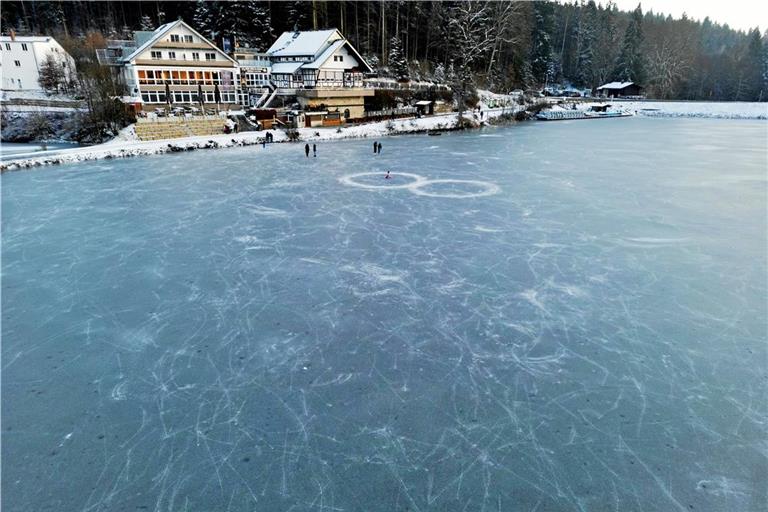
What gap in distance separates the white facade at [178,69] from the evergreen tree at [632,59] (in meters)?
52.4

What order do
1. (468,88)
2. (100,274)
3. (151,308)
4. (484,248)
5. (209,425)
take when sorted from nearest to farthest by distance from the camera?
1. (209,425)
2. (151,308)
3. (100,274)
4. (484,248)
5. (468,88)

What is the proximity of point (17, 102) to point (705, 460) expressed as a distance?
39599 millimetres

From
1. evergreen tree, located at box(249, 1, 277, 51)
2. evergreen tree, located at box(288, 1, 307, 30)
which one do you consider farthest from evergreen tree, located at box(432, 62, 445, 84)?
evergreen tree, located at box(249, 1, 277, 51)

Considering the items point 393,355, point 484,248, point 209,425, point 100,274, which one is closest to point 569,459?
point 393,355

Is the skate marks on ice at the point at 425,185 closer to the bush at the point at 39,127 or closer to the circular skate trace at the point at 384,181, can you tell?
the circular skate trace at the point at 384,181

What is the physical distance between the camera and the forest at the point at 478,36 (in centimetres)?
4466

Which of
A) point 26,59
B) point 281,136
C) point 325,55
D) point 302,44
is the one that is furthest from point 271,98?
point 26,59

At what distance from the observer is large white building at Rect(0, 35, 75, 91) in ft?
113

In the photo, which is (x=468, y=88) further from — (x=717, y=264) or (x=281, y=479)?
(x=281, y=479)

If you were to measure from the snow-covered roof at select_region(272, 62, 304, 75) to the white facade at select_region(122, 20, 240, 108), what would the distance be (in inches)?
130

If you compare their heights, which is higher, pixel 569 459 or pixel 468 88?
pixel 468 88

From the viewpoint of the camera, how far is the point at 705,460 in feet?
14.1

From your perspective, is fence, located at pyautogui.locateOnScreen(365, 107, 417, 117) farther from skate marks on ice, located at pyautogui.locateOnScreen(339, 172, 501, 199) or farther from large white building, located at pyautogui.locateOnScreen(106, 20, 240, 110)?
skate marks on ice, located at pyautogui.locateOnScreen(339, 172, 501, 199)

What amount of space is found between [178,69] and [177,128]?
7186mm
